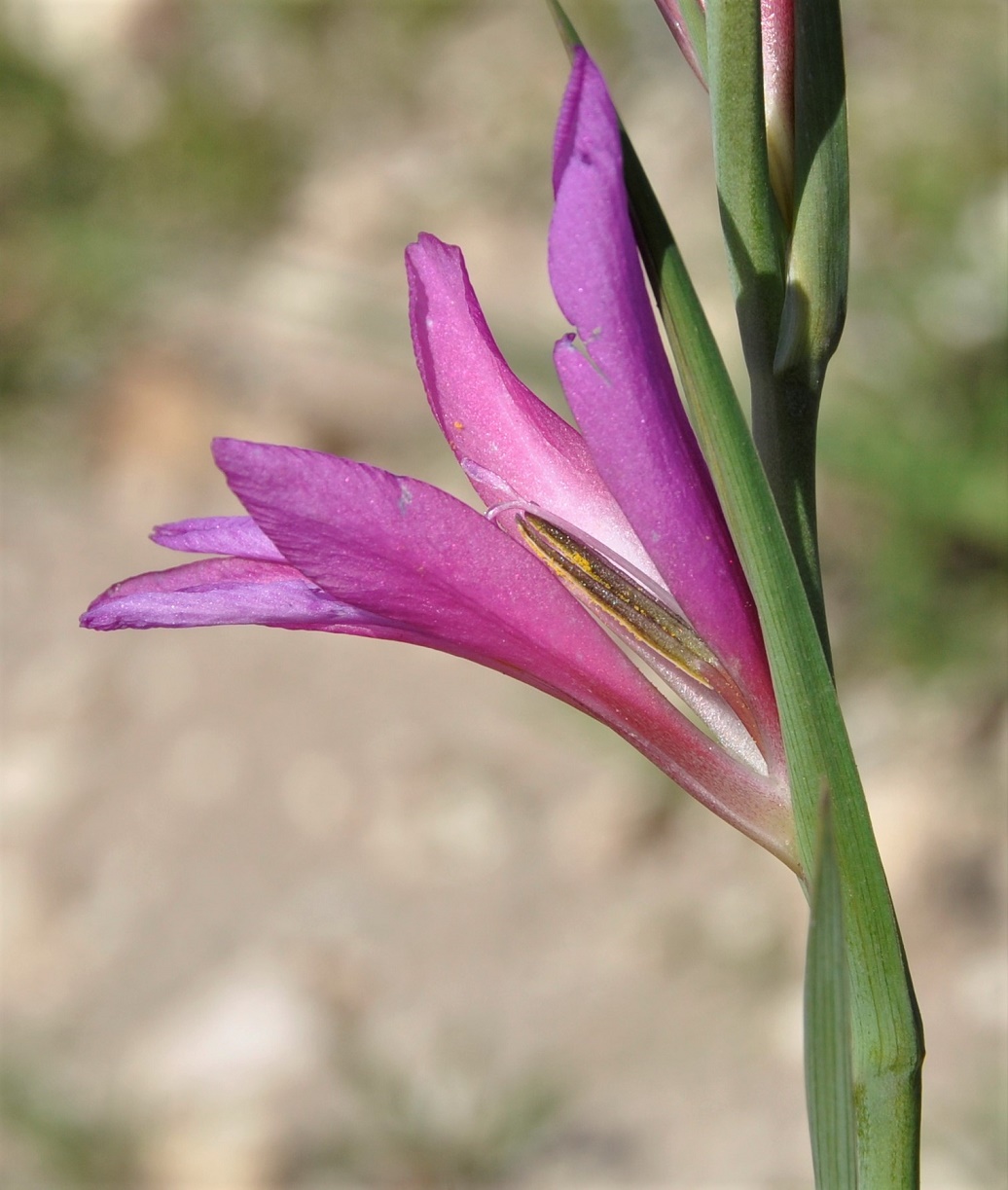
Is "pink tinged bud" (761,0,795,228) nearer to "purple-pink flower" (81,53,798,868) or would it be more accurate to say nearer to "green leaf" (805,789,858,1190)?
"purple-pink flower" (81,53,798,868)

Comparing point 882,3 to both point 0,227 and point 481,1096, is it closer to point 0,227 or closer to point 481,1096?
point 0,227

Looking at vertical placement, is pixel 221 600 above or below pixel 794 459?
below

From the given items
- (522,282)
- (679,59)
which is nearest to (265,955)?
(522,282)

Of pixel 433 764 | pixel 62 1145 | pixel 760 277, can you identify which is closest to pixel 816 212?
pixel 760 277

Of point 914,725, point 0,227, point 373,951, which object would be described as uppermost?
point 0,227

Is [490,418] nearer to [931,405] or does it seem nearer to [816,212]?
[816,212]

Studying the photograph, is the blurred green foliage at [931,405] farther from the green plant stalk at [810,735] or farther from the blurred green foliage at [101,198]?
the blurred green foliage at [101,198]

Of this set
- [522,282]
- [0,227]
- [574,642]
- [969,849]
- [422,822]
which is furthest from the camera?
[0,227]
